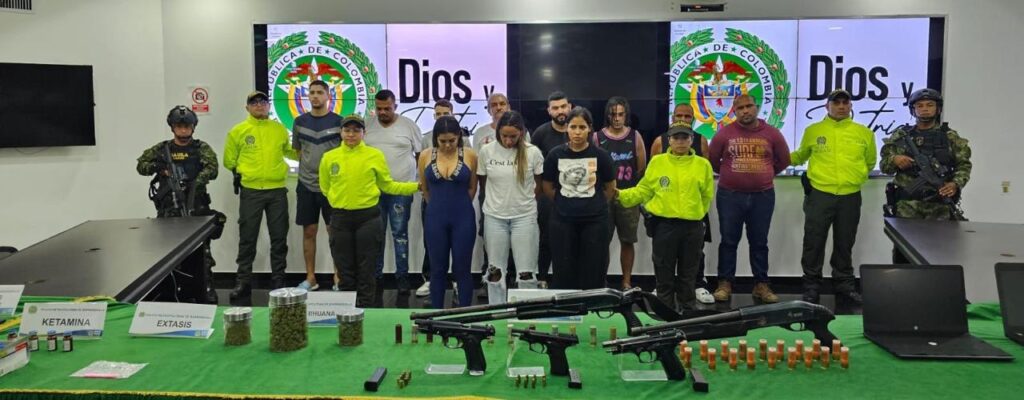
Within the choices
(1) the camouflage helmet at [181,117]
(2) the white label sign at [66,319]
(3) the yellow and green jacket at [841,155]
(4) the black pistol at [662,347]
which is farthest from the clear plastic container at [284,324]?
(3) the yellow and green jacket at [841,155]

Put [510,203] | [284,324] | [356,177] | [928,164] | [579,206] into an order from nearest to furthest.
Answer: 1. [284,324]
2. [579,206]
3. [510,203]
4. [356,177]
5. [928,164]

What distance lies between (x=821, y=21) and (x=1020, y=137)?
6.00 ft

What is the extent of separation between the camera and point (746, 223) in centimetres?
530

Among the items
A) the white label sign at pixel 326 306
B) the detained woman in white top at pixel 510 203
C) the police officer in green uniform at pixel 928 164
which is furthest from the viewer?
the police officer in green uniform at pixel 928 164

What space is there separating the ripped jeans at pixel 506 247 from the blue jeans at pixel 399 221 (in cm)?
146

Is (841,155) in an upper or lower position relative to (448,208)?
upper

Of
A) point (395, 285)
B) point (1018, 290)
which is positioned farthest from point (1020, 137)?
point (395, 285)

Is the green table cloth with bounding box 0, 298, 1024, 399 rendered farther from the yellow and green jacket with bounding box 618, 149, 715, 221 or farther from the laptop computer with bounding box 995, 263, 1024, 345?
the yellow and green jacket with bounding box 618, 149, 715, 221

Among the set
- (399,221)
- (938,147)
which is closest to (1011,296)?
(938,147)

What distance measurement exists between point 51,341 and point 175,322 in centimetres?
34

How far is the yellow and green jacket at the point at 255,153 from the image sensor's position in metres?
5.48

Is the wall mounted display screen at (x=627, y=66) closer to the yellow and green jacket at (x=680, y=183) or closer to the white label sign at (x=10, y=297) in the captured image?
the yellow and green jacket at (x=680, y=183)

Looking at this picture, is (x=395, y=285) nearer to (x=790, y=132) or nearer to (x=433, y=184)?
(x=433, y=184)

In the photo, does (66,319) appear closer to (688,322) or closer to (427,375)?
(427,375)
